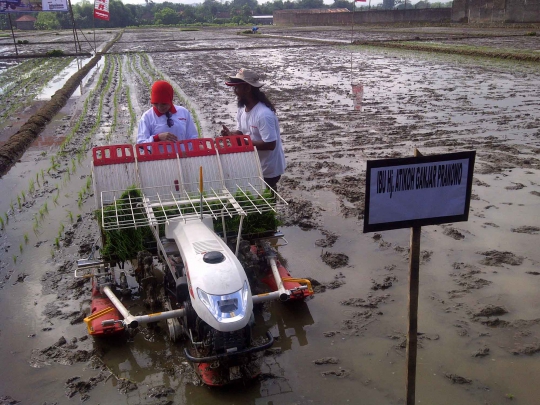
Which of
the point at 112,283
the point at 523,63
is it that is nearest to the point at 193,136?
the point at 112,283

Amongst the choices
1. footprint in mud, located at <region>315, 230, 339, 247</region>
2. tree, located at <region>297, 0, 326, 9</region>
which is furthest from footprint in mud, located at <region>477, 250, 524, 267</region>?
tree, located at <region>297, 0, 326, 9</region>

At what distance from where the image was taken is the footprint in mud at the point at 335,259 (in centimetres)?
492

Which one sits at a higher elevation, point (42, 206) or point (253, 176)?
point (253, 176)

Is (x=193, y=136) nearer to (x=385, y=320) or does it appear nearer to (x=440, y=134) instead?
(x=385, y=320)

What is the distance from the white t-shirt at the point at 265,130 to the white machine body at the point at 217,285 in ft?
5.18

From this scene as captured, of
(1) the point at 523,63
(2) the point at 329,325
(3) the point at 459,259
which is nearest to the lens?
(2) the point at 329,325

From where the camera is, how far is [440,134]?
8906 millimetres

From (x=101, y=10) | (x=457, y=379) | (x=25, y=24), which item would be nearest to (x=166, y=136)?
(x=457, y=379)

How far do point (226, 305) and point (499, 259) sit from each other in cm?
296

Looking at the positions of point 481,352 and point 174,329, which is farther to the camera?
point 174,329

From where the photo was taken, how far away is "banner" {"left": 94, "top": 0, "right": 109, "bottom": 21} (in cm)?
2684

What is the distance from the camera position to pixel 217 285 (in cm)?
298

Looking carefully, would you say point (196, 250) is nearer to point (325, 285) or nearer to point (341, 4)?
point (325, 285)

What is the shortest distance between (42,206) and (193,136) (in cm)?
274
